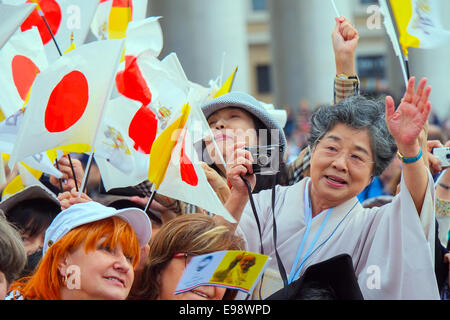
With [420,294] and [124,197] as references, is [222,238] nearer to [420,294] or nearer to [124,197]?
[420,294]

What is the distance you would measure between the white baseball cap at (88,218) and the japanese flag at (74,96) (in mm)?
458

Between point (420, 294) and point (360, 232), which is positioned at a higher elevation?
point (360, 232)

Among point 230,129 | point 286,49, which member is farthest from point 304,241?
point 286,49

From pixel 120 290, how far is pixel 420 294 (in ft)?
3.48

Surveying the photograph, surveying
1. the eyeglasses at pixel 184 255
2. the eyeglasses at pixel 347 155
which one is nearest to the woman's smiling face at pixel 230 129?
the eyeglasses at pixel 347 155

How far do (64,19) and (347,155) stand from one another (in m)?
1.83

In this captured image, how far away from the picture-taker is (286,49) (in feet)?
62.8

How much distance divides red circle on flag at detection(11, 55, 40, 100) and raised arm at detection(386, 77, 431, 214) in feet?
6.22

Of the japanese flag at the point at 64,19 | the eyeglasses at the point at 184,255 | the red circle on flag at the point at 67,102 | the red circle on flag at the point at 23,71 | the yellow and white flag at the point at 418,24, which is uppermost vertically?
the japanese flag at the point at 64,19

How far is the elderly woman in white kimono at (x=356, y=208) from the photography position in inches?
114

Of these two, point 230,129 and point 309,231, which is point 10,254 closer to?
point 309,231

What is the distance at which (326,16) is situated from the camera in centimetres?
1836

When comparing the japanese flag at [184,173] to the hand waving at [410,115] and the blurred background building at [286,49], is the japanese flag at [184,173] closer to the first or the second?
the hand waving at [410,115]

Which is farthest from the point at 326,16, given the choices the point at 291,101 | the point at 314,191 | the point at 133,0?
the point at 314,191
